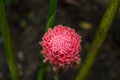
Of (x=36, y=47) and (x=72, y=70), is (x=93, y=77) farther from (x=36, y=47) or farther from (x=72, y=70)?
(x=36, y=47)

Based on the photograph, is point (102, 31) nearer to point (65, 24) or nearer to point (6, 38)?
point (6, 38)

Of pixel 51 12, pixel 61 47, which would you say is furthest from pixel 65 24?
pixel 61 47

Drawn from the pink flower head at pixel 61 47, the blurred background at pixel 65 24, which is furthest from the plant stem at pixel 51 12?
the blurred background at pixel 65 24

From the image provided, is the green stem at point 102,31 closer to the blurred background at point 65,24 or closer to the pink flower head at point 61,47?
the pink flower head at point 61,47

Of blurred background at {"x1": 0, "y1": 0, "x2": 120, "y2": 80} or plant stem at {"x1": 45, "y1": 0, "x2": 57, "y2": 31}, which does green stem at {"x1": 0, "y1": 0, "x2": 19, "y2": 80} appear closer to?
plant stem at {"x1": 45, "y1": 0, "x2": 57, "y2": 31}

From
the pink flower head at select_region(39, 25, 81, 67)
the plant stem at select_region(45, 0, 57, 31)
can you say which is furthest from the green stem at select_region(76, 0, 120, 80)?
the plant stem at select_region(45, 0, 57, 31)

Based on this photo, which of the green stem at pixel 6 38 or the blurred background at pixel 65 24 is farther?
the blurred background at pixel 65 24

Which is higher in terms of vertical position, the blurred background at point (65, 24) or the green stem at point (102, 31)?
the green stem at point (102, 31)
